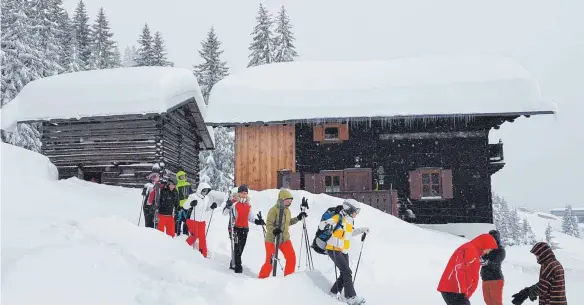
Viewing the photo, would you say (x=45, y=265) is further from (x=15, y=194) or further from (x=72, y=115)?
(x=72, y=115)

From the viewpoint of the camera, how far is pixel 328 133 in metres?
20.0

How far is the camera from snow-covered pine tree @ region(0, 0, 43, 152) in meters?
28.0

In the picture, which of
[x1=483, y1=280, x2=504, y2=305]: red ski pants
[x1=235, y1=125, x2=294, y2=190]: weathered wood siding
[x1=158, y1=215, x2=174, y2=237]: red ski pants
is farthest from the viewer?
[x1=235, y1=125, x2=294, y2=190]: weathered wood siding

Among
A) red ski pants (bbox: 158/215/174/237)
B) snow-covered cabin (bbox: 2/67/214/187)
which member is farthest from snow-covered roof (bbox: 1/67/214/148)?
red ski pants (bbox: 158/215/174/237)

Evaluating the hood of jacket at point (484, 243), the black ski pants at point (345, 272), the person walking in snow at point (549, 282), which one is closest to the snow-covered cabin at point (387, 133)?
the black ski pants at point (345, 272)

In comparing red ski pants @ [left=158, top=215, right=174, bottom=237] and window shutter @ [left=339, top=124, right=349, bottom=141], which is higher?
window shutter @ [left=339, top=124, right=349, bottom=141]

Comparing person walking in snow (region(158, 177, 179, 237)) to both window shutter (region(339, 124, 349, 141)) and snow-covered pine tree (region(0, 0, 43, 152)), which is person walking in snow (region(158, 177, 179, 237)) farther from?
snow-covered pine tree (region(0, 0, 43, 152))

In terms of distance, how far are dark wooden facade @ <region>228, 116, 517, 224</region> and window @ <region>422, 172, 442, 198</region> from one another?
4 centimetres

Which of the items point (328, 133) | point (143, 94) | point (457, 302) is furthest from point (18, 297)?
point (328, 133)

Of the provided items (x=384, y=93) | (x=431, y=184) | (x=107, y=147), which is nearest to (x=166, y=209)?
(x=107, y=147)

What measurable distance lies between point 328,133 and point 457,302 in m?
14.6

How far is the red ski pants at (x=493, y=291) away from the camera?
24.2ft

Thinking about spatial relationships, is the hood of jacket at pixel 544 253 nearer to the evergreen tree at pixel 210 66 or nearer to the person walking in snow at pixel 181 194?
the person walking in snow at pixel 181 194

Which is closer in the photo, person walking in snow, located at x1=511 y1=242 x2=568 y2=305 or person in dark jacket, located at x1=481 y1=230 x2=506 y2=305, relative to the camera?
person walking in snow, located at x1=511 y1=242 x2=568 y2=305
